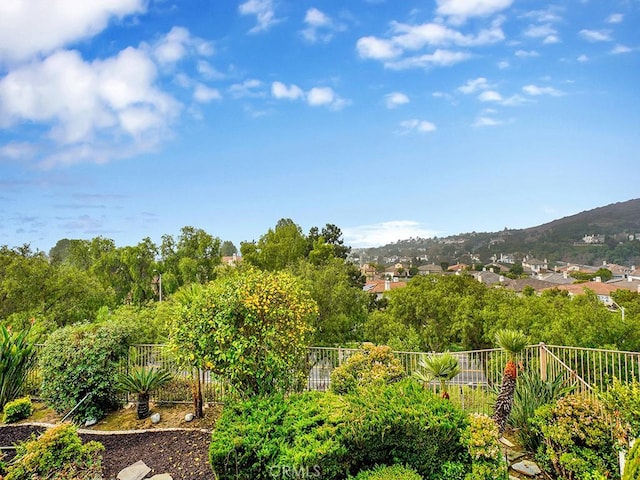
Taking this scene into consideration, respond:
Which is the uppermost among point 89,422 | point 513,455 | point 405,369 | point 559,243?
point 559,243

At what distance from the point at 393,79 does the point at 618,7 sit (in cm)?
649

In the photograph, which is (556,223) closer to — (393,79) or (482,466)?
(393,79)

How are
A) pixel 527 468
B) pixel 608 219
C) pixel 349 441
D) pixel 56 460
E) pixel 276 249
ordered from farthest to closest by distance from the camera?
pixel 608 219
pixel 276 249
pixel 527 468
pixel 56 460
pixel 349 441

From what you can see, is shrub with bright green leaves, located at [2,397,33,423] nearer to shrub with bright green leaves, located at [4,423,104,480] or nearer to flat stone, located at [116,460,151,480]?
flat stone, located at [116,460,151,480]

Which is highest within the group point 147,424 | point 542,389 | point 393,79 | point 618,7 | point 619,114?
point 618,7

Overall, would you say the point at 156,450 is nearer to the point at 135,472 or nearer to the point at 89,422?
the point at 135,472

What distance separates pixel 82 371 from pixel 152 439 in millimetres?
1999

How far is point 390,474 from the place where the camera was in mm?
3387

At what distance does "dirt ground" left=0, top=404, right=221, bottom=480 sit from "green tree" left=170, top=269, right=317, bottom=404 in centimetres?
102

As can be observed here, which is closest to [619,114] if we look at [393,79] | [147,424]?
[393,79]

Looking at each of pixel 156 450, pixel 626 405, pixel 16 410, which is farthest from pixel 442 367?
pixel 16 410

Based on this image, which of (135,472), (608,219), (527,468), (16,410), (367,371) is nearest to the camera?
(527,468)

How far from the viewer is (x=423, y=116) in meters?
14.3

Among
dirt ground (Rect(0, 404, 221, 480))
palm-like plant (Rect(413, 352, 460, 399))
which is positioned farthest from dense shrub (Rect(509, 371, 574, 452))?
dirt ground (Rect(0, 404, 221, 480))
